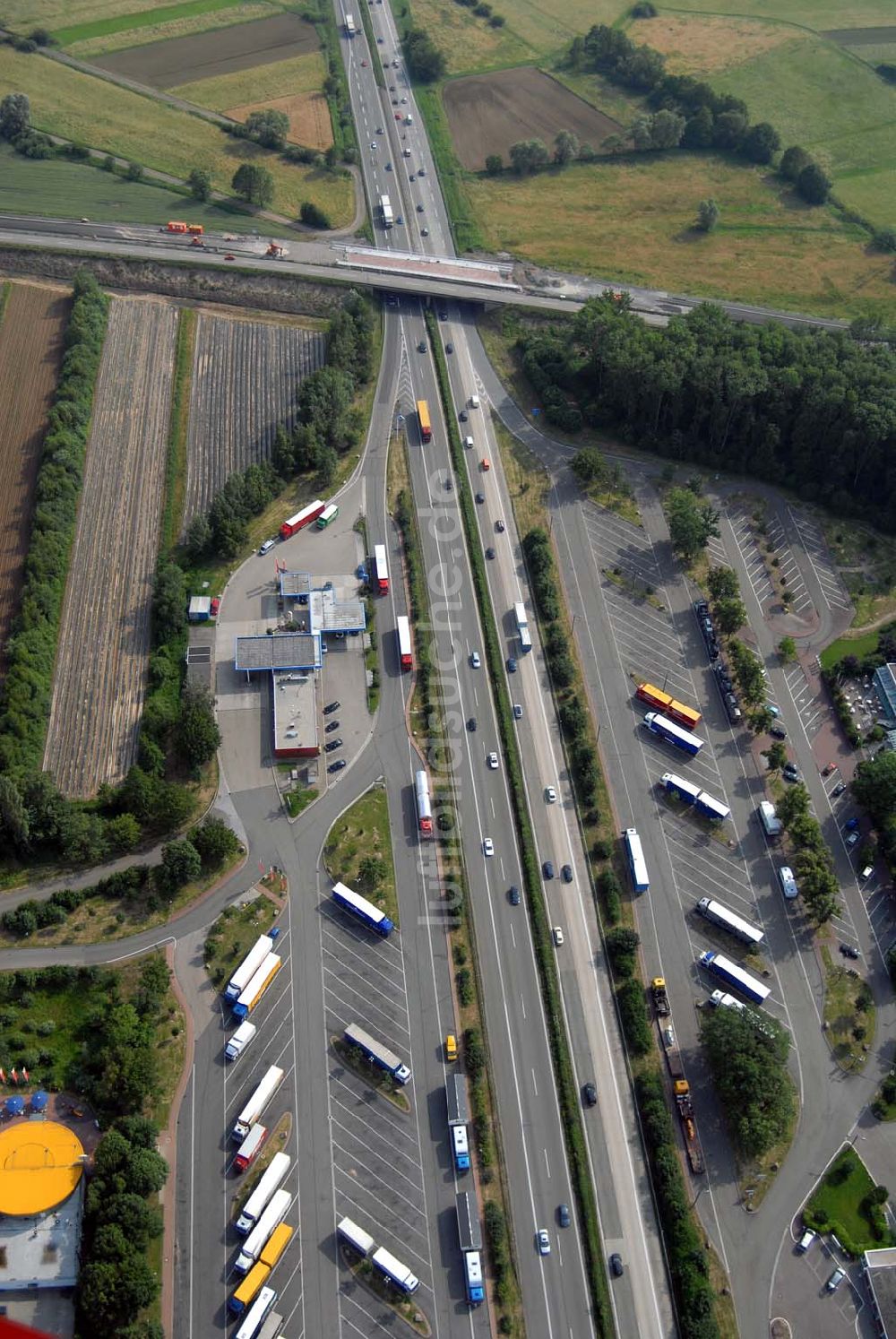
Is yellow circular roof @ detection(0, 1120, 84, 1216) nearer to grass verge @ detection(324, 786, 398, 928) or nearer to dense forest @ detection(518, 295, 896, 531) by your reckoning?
grass verge @ detection(324, 786, 398, 928)

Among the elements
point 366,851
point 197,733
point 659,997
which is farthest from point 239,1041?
point 659,997

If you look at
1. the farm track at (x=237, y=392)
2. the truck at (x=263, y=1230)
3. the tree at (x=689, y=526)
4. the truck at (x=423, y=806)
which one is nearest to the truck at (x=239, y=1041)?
the truck at (x=263, y=1230)

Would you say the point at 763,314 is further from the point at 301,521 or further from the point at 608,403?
the point at 301,521

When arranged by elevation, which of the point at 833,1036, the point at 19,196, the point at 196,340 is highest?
the point at 19,196

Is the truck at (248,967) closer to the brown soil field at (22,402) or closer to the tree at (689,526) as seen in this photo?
the brown soil field at (22,402)

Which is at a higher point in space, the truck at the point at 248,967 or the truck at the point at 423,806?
the truck at the point at 423,806

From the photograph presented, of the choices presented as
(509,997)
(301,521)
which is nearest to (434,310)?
(301,521)

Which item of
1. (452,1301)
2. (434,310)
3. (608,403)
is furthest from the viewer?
(434,310)

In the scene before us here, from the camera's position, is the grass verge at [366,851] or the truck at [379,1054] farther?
the grass verge at [366,851]
